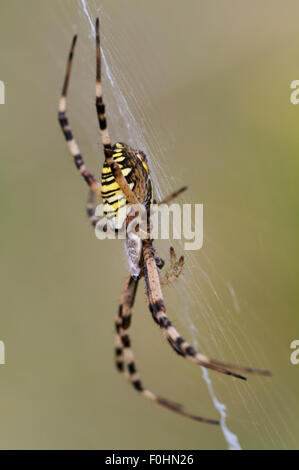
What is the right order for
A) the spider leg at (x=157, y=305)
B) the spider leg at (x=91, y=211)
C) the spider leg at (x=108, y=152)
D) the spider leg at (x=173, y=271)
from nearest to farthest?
the spider leg at (x=108, y=152)
the spider leg at (x=157, y=305)
the spider leg at (x=173, y=271)
the spider leg at (x=91, y=211)

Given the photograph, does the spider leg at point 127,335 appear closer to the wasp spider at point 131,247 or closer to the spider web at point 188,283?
the wasp spider at point 131,247

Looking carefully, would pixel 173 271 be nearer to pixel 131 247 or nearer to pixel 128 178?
pixel 131 247

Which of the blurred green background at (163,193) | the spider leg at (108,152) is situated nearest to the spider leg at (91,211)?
the blurred green background at (163,193)

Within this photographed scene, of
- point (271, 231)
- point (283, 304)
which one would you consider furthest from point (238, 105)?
point (283, 304)

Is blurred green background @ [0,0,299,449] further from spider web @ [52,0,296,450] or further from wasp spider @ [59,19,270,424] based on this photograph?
wasp spider @ [59,19,270,424]

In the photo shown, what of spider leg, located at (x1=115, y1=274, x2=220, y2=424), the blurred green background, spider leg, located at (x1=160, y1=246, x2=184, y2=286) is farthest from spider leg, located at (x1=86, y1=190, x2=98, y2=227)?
spider leg, located at (x1=160, y1=246, x2=184, y2=286)

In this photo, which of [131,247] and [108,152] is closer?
[108,152]

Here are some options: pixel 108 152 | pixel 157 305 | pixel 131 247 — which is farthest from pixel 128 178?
pixel 157 305
